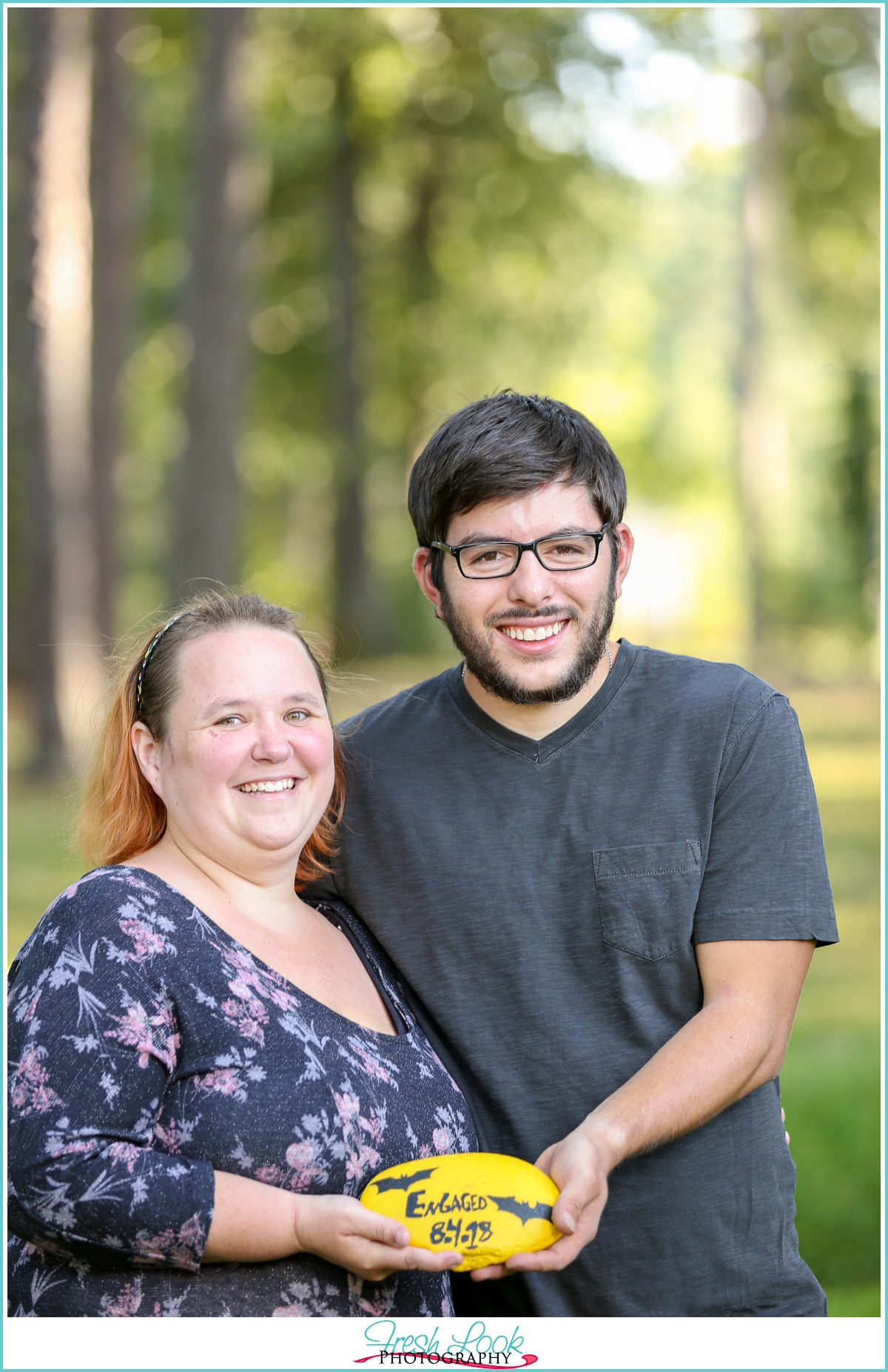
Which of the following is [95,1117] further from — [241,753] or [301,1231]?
[241,753]

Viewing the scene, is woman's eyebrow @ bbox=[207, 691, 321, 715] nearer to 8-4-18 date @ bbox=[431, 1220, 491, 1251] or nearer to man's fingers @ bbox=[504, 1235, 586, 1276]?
8-4-18 date @ bbox=[431, 1220, 491, 1251]

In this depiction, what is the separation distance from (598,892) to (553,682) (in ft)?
1.59

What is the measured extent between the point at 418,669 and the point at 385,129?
922cm

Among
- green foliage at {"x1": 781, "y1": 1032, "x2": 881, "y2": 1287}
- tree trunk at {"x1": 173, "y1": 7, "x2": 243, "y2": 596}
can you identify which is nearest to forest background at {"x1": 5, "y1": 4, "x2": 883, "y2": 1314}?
tree trunk at {"x1": 173, "y1": 7, "x2": 243, "y2": 596}

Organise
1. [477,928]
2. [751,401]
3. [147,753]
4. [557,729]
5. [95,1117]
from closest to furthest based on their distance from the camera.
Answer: [95,1117] → [147,753] → [477,928] → [557,729] → [751,401]

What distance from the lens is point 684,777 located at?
286 centimetres

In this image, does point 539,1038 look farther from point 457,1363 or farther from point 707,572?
point 707,572

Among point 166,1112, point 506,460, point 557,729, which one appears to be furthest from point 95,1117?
point 506,460

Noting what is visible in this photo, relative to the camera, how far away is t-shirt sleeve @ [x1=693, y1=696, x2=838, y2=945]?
9.00 ft

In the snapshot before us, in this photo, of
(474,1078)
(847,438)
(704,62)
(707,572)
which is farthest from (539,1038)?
(707,572)

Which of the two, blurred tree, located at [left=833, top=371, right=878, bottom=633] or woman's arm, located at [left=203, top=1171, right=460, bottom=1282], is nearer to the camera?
woman's arm, located at [left=203, top=1171, right=460, bottom=1282]

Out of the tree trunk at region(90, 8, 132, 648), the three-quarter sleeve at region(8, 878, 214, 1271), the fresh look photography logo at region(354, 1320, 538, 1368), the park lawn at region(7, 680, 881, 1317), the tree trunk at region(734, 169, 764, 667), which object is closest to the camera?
the three-quarter sleeve at region(8, 878, 214, 1271)

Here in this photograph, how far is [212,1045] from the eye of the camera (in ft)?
7.72

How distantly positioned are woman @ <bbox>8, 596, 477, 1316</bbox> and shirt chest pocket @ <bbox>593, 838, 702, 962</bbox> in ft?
1.65
